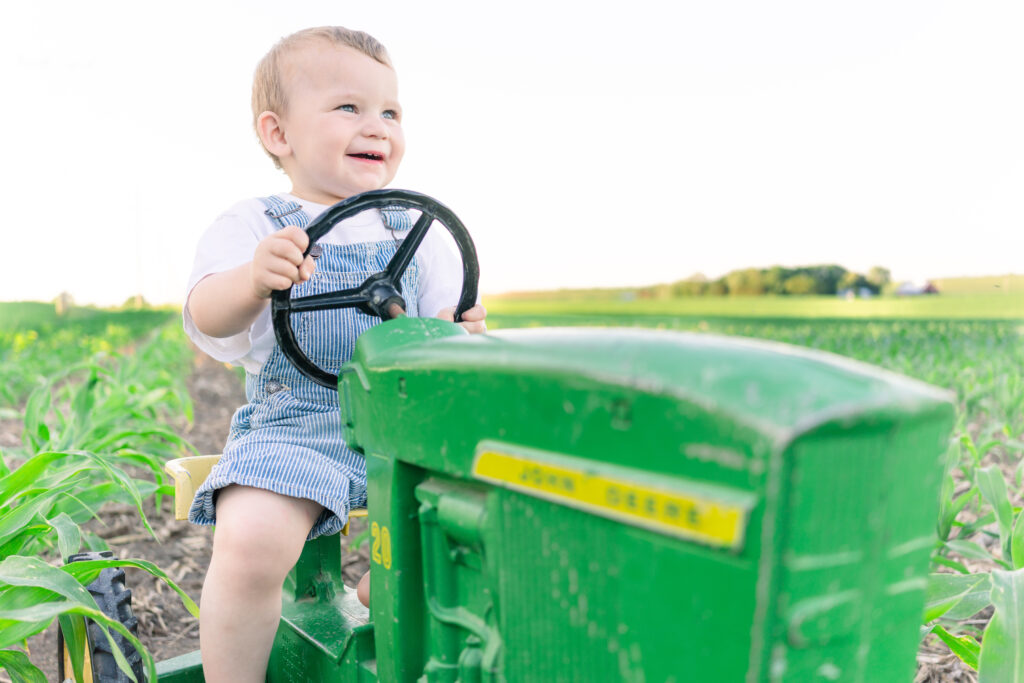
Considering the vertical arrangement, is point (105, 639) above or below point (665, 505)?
below

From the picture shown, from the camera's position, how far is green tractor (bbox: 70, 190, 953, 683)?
811 mm

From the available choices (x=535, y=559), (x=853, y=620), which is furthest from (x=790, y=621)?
(x=535, y=559)

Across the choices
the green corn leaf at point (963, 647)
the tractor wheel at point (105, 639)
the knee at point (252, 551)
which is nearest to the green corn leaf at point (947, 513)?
the green corn leaf at point (963, 647)

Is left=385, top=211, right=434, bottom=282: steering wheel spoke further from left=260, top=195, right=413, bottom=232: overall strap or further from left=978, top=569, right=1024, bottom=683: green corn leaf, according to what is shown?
left=978, top=569, right=1024, bottom=683: green corn leaf

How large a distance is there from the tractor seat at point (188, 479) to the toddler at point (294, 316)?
89 millimetres

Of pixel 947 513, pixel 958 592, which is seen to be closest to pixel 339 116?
pixel 958 592

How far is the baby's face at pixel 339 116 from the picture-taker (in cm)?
205

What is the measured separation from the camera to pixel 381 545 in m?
1.42

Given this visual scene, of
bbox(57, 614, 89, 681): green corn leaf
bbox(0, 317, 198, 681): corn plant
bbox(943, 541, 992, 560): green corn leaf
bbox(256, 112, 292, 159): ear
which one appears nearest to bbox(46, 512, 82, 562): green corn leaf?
bbox(0, 317, 198, 681): corn plant

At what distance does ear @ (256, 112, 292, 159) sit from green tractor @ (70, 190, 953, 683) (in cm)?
106

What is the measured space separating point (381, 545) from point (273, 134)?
120 centimetres

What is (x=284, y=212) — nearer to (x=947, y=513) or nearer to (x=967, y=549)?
(x=967, y=549)

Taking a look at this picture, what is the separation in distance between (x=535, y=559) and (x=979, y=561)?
2.61m

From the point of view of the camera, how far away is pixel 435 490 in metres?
1.26
